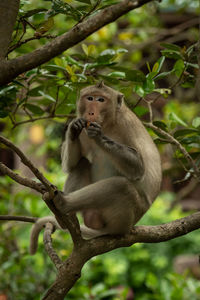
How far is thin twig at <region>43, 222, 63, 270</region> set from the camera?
273 cm

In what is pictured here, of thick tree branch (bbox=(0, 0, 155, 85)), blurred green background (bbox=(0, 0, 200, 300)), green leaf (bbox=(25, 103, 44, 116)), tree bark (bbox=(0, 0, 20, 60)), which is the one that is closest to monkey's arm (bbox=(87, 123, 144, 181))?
blurred green background (bbox=(0, 0, 200, 300))

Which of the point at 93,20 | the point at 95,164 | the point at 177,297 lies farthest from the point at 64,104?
the point at 177,297

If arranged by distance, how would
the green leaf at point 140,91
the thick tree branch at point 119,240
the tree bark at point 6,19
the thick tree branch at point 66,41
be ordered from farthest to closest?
1. the green leaf at point 140,91
2. the thick tree branch at point 119,240
3. the tree bark at point 6,19
4. the thick tree branch at point 66,41

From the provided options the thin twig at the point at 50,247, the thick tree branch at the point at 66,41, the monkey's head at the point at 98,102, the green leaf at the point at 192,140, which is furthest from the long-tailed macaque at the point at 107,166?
the thick tree branch at the point at 66,41

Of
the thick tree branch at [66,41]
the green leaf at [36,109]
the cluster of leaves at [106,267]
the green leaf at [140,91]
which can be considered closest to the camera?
the thick tree branch at [66,41]

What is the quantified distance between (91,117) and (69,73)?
331 millimetres

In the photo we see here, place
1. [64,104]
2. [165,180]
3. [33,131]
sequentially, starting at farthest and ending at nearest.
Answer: [165,180] < [33,131] < [64,104]

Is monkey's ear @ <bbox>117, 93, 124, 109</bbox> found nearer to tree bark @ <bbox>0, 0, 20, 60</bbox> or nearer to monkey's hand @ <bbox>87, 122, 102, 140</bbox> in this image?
monkey's hand @ <bbox>87, 122, 102, 140</bbox>

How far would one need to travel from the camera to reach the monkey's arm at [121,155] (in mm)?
2914

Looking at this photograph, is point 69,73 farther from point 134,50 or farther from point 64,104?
point 134,50

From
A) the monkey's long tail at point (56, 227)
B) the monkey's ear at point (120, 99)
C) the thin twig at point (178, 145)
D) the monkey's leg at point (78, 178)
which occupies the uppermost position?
the monkey's ear at point (120, 99)

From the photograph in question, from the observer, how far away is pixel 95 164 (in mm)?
3441

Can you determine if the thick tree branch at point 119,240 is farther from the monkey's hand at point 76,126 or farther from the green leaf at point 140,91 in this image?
the green leaf at point 140,91

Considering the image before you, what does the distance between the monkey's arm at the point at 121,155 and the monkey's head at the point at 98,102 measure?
17 cm
